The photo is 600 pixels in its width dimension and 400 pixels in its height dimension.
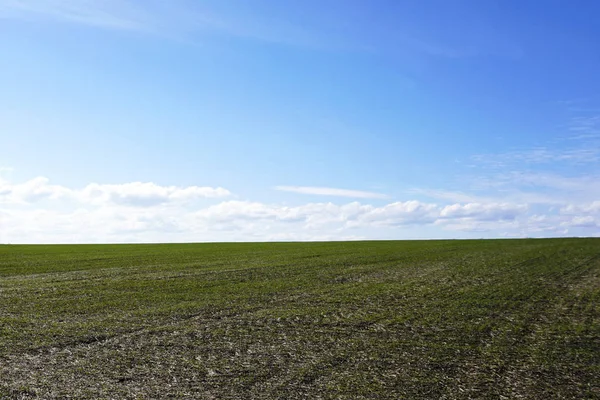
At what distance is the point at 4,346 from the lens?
10.5m

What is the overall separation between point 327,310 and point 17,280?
46.0 ft

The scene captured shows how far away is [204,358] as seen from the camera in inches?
378

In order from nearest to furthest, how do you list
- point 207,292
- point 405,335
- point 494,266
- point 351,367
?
point 351,367
point 405,335
point 207,292
point 494,266

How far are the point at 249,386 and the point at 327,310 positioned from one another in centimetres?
638

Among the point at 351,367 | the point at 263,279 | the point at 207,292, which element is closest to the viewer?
the point at 351,367

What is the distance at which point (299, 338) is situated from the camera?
11000 mm

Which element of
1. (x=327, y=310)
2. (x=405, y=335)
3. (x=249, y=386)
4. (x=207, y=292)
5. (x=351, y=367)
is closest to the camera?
(x=249, y=386)

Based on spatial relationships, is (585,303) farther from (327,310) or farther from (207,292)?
(207,292)

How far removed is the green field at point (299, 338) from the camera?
816 centimetres

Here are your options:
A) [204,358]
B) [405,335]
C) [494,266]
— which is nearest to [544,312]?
[405,335]

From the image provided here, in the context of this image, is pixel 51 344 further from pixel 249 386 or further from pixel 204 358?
pixel 249 386

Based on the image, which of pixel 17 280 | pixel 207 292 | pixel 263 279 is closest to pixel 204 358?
pixel 207 292

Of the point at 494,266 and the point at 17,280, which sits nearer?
the point at 17,280

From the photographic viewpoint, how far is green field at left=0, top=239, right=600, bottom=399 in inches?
321
